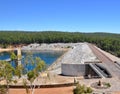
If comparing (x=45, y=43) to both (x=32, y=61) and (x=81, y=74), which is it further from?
(x=32, y=61)

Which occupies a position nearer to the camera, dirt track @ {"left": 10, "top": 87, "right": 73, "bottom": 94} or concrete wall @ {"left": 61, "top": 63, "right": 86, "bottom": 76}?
dirt track @ {"left": 10, "top": 87, "right": 73, "bottom": 94}

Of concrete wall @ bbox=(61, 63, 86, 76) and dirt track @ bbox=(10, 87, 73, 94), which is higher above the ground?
concrete wall @ bbox=(61, 63, 86, 76)

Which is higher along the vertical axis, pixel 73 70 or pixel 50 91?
pixel 73 70

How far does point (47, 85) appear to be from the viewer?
107ft

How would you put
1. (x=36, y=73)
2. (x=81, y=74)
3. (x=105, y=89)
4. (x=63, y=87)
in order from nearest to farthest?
(x=36, y=73), (x=105, y=89), (x=63, y=87), (x=81, y=74)

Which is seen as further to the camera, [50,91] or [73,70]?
[73,70]

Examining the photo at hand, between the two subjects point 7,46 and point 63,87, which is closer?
point 63,87

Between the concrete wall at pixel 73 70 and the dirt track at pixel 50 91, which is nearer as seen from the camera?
the dirt track at pixel 50 91

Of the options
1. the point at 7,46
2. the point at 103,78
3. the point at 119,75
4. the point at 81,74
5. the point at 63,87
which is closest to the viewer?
the point at 63,87

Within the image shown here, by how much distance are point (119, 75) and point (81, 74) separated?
22.2 ft

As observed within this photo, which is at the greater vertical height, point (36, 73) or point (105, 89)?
point (36, 73)

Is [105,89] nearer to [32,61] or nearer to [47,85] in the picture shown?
[47,85]

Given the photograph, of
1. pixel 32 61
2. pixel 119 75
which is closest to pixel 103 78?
pixel 119 75

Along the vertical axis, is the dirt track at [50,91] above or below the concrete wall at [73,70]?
below
